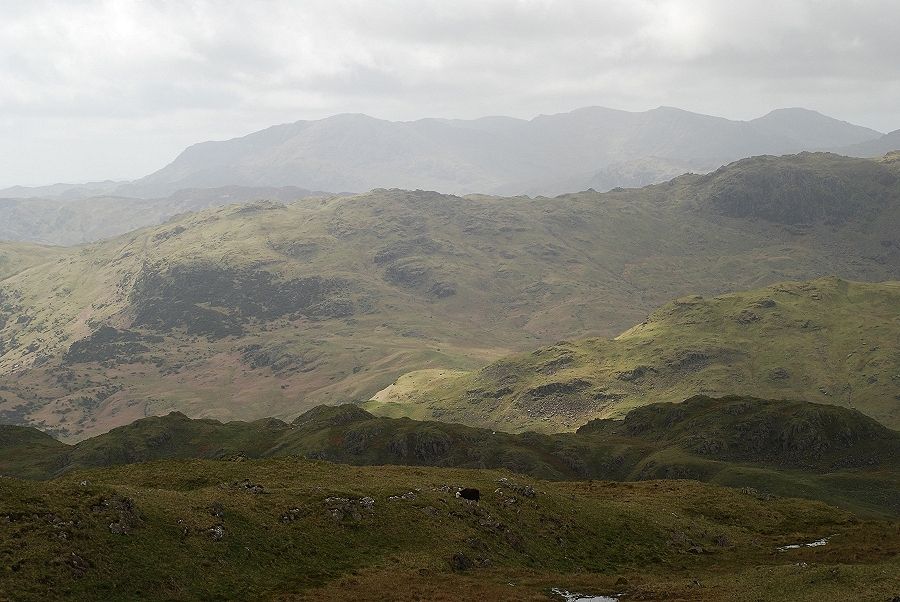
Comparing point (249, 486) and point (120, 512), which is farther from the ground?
point (120, 512)

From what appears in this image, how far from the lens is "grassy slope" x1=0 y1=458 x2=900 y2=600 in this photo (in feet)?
186

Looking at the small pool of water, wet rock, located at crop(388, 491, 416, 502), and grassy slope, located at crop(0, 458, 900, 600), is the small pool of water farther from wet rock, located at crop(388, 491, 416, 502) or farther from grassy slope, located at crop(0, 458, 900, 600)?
wet rock, located at crop(388, 491, 416, 502)

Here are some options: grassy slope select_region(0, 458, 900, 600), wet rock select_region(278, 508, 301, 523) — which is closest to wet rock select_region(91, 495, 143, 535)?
grassy slope select_region(0, 458, 900, 600)

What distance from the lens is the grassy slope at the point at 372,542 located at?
5672 cm

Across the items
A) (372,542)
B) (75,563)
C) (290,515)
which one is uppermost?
(75,563)

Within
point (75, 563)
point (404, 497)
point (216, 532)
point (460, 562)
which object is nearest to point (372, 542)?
point (460, 562)

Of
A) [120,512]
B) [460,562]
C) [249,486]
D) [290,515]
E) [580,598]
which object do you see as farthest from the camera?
[249,486]

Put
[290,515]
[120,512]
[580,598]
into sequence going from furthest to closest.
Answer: [290,515]
[580,598]
[120,512]

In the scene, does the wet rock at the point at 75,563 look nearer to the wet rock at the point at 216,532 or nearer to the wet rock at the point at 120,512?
the wet rock at the point at 120,512

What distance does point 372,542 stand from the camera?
7288cm

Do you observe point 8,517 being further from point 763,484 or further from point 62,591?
point 763,484

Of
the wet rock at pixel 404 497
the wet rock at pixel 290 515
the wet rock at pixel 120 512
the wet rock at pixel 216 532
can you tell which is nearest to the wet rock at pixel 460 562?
the wet rock at pixel 404 497

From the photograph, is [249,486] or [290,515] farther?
[249,486]

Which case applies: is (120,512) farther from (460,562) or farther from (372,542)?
(460,562)
